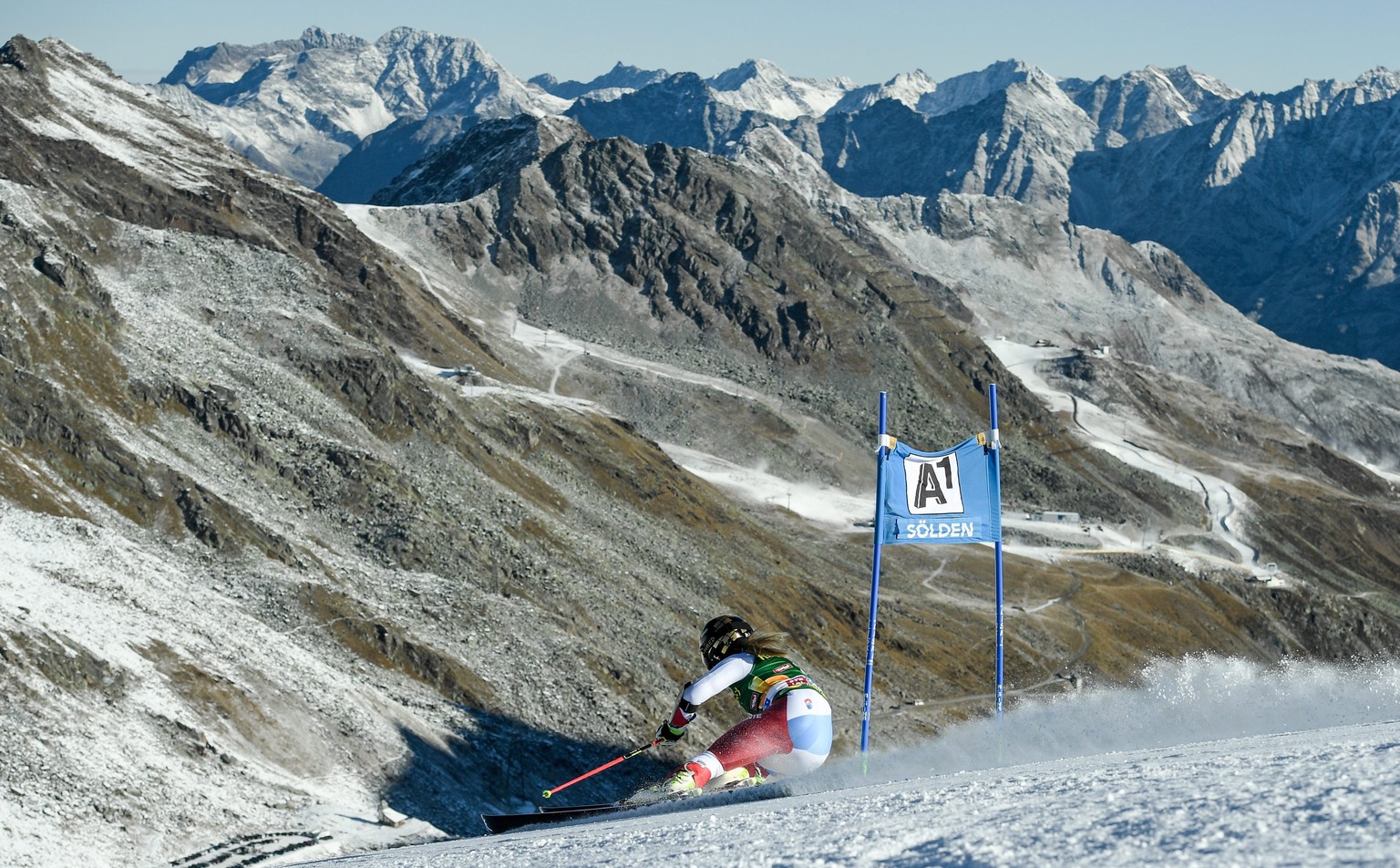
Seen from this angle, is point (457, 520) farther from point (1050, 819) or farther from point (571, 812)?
point (1050, 819)

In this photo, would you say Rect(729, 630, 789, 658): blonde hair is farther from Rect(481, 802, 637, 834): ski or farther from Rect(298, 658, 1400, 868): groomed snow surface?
Rect(481, 802, 637, 834): ski

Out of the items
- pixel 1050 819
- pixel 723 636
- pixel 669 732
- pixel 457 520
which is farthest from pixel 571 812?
pixel 457 520

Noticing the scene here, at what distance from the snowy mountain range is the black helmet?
2.40m

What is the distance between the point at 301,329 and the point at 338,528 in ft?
108

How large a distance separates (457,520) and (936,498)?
47.2 meters

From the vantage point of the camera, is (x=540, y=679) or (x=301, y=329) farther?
(x=301, y=329)

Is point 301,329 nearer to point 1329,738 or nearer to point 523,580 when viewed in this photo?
point 523,580

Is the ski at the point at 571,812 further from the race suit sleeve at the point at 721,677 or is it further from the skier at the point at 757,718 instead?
the race suit sleeve at the point at 721,677

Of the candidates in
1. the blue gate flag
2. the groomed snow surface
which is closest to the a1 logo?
the blue gate flag

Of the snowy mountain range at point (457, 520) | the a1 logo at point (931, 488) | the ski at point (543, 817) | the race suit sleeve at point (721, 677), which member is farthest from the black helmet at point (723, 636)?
the a1 logo at point (931, 488)

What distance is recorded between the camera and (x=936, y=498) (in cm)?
2817

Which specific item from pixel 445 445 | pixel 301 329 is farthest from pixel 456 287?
pixel 445 445

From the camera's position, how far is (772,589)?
91312 mm

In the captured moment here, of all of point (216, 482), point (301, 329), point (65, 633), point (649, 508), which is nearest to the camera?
point (65, 633)
